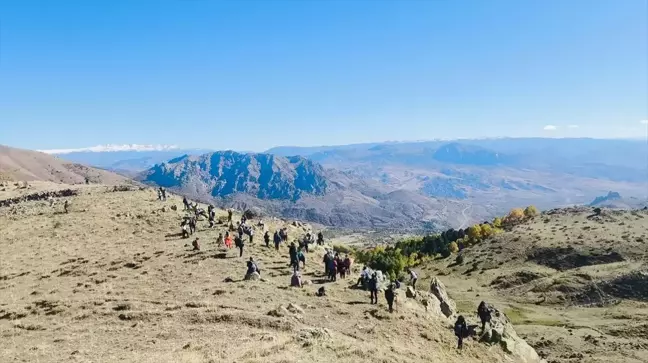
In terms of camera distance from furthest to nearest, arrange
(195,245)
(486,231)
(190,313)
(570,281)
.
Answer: (486,231) < (570,281) < (195,245) < (190,313)

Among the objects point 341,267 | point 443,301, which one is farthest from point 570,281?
point 341,267

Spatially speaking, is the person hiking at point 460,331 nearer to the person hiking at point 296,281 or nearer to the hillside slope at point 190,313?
the hillside slope at point 190,313

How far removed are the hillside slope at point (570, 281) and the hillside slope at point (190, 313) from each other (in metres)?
27.6

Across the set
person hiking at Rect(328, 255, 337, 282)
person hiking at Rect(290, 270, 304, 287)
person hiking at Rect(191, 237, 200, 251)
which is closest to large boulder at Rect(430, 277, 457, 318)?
person hiking at Rect(328, 255, 337, 282)

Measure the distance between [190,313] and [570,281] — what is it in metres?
78.0

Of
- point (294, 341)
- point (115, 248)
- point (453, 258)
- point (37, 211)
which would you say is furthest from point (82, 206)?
point (453, 258)

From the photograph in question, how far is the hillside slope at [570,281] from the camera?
186 feet

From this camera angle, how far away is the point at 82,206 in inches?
3041

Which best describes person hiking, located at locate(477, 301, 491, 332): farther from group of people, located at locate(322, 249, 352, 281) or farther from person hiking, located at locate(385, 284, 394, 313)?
group of people, located at locate(322, 249, 352, 281)

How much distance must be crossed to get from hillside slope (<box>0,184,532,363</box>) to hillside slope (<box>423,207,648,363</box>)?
27640mm

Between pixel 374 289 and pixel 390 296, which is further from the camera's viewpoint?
pixel 374 289

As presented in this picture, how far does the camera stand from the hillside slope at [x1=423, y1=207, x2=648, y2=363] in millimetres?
56688

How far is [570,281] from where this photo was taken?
85.7m

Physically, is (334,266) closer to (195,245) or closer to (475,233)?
(195,245)
